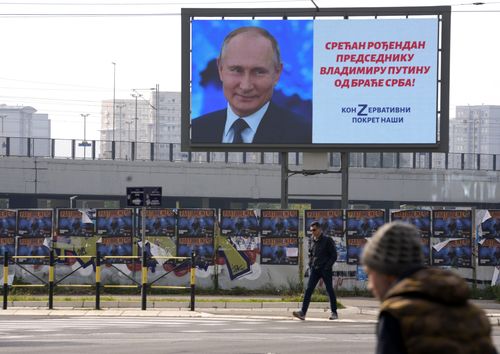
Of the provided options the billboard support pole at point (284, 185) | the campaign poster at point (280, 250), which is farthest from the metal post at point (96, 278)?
the billboard support pole at point (284, 185)

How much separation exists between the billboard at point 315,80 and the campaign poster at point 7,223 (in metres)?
5.74

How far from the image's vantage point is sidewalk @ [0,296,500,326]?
847 inches

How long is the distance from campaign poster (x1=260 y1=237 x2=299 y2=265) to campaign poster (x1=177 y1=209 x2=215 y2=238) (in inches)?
53.4

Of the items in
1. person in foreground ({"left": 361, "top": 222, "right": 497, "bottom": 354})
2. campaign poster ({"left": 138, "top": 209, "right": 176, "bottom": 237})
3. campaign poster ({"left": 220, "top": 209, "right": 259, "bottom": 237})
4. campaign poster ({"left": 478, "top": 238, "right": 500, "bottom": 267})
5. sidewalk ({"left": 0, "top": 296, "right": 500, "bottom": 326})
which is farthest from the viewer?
campaign poster ({"left": 138, "top": 209, "right": 176, "bottom": 237})

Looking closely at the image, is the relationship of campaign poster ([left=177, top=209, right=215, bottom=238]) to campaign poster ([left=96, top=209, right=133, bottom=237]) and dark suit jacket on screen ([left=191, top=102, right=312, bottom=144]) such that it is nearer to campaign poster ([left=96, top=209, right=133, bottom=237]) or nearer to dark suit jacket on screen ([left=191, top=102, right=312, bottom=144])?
campaign poster ([left=96, top=209, right=133, bottom=237])

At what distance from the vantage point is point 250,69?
30.1 m

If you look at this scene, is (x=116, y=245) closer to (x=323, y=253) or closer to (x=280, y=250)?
(x=280, y=250)

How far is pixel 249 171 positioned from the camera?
63.1 meters

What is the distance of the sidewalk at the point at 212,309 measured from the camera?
2152 centimetres

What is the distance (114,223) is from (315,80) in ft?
23.7

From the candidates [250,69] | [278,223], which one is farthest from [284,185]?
[278,223]

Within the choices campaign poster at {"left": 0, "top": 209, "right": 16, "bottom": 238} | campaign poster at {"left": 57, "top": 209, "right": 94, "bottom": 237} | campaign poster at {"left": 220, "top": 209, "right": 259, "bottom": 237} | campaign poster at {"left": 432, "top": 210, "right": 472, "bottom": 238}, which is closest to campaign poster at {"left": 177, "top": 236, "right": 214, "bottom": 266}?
campaign poster at {"left": 220, "top": 209, "right": 259, "bottom": 237}

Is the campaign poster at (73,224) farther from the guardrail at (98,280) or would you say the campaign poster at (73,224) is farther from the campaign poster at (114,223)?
the guardrail at (98,280)

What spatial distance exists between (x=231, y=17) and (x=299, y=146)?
4.09 meters
